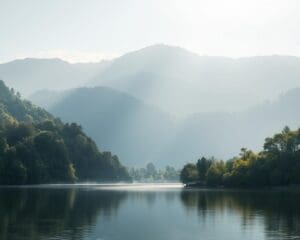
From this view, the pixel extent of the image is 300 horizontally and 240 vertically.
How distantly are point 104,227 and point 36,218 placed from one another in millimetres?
13461

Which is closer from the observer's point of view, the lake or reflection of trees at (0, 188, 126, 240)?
the lake

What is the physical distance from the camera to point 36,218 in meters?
79.4

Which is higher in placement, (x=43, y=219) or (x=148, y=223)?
(x=43, y=219)

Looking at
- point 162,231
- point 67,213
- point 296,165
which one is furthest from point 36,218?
point 296,165

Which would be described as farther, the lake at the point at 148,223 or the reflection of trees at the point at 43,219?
the reflection of trees at the point at 43,219

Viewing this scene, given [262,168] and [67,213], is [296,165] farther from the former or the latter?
[67,213]

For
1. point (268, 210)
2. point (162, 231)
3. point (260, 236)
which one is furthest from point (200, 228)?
point (268, 210)

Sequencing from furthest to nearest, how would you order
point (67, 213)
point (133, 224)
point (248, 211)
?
point (248, 211)
point (67, 213)
point (133, 224)

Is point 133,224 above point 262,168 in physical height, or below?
below

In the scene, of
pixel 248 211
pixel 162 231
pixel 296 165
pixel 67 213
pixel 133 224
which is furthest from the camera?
pixel 296 165

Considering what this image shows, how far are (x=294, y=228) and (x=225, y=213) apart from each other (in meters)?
23.6

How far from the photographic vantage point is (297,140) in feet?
650

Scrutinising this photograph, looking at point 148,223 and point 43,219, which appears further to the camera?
point 43,219

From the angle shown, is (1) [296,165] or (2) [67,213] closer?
(2) [67,213]
